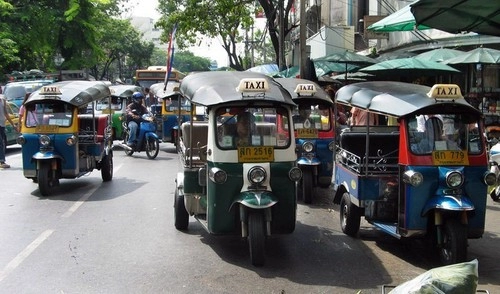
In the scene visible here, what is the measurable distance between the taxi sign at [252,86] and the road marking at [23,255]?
9.93 ft

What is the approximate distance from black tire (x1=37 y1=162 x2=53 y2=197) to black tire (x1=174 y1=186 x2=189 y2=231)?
10.7 ft

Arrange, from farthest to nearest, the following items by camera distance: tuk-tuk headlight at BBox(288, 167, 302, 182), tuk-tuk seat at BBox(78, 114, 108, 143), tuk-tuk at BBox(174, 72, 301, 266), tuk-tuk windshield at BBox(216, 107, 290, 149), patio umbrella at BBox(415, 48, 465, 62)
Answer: patio umbrella at BBox(415, 48, 465, 62), tuk-tuk seat at BBox(78, 114, 108, 143), tuk-tuk windshield at BBox(216, 107, 290, 149), tuk-tuk headlight at BBox(288, 167, 302, 182), tuk-tuk at BBox(174, 72, 301, 266)

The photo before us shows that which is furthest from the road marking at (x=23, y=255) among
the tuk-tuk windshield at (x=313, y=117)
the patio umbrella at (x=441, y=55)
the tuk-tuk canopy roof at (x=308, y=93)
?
the patio umbrella at (x=441, y=55)

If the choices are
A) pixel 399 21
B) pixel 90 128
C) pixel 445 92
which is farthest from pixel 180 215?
pixel 399 21

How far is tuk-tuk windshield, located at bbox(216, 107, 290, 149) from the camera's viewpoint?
6.57 metres

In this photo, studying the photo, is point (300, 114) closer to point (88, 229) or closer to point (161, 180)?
point (161, 180)

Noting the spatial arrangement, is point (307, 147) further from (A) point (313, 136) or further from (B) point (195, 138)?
(B) point (195, 138)

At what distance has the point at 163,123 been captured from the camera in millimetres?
17703

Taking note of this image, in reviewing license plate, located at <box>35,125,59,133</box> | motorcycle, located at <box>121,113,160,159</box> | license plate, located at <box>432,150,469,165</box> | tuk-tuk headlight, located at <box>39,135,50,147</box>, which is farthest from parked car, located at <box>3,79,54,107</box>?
license plate, located at <box>432,150,469,165</box>

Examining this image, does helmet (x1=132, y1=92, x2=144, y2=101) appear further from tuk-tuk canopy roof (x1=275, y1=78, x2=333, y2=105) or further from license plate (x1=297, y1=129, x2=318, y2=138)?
license plate (x1=297, y1=129, x2=318, y2=138)

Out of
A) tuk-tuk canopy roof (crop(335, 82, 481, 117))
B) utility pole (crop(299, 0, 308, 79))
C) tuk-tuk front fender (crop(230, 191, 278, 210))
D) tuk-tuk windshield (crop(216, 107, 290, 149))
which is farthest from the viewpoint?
utility pole (crop(299, 0, 308, 79))

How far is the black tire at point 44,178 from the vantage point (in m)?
9.86

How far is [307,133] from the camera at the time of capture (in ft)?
33.8

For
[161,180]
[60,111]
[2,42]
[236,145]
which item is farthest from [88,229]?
[2,42]
